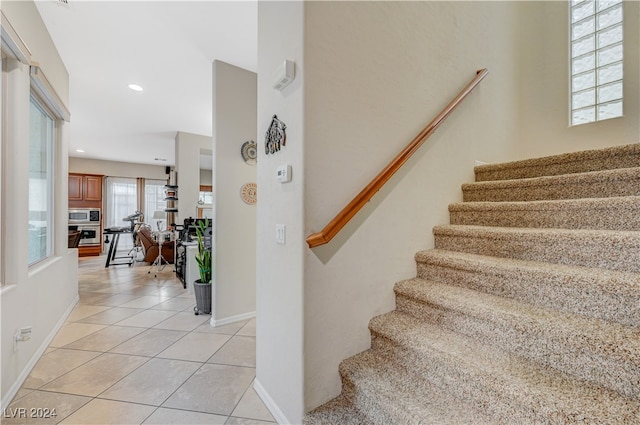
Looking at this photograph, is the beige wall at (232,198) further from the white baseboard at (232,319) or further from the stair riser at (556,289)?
the stair riser at (556,289)

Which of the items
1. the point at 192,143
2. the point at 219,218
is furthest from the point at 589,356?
the point at 192,143

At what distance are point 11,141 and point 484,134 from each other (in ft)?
12.4

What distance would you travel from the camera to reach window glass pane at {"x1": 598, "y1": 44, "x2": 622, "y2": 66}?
2750mm

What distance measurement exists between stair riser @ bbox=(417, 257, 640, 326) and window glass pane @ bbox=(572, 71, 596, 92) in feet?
9.82

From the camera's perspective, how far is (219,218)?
2.88 metres

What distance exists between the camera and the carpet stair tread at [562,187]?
61.1 inches

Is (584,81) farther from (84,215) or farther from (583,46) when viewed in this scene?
(84,215)

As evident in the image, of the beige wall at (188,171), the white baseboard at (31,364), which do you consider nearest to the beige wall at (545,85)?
the white baseboard at (31,364)

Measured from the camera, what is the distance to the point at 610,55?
281 centimetres

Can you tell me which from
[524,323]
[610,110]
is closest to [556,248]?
[524,323]

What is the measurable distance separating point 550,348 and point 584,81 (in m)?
3.41

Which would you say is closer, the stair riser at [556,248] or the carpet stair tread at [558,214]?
the stair riser at [556,248]

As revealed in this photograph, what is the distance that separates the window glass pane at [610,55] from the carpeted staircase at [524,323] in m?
1.88

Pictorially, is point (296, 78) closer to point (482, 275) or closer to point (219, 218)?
point (482, 275)
